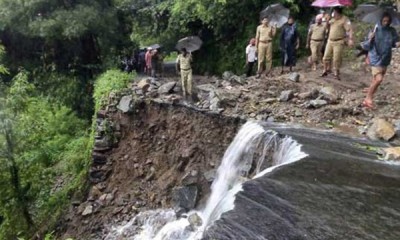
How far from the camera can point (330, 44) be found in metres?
10.3

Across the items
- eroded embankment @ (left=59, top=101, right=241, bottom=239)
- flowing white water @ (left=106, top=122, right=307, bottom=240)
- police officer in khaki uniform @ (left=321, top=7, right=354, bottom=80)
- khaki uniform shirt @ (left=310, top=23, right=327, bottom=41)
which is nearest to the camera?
flowing white water @ (left=106, top=122, right=307, bottom=240)

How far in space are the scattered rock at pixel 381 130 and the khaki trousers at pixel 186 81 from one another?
18.4 ft

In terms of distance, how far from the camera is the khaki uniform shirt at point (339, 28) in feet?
32.8

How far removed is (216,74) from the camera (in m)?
17.2

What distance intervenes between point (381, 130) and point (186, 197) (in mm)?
4476

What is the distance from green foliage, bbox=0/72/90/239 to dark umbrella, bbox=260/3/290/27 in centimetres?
662

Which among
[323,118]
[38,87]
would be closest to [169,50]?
[38,87]

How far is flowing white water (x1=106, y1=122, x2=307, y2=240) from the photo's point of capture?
285 inches

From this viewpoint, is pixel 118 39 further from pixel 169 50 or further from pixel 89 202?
pixel 89 202

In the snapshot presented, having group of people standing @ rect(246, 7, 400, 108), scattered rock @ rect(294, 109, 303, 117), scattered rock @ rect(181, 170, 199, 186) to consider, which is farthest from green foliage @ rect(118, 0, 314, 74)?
scattered rock @ rect(181, 170, 199, 186)

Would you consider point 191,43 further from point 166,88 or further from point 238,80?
point 238,80

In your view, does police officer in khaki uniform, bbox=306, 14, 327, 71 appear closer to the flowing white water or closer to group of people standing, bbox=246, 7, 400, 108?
group of people standing, bbox=246, 7, 400, 108

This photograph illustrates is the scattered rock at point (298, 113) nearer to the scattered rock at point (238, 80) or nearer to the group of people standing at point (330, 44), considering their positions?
the group of people standing at point (330, 44)

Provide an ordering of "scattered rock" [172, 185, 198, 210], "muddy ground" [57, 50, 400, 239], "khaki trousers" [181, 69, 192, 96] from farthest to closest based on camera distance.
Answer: "khaki trousers" [181, 69, 192, 96] < "scattered rock" [172, 185, 198, 210] < "muddy ground" [57, 50, 400, 239]
